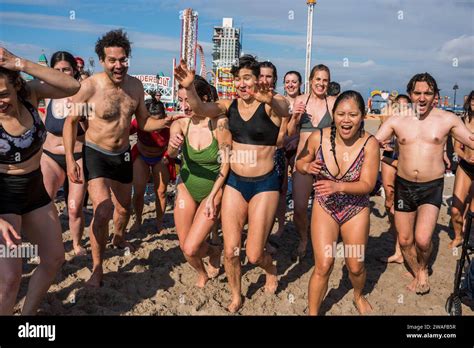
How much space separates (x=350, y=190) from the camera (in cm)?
348

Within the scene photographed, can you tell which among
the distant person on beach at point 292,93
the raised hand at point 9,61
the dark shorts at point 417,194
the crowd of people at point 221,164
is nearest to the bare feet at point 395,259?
the crowd of people at point 221,164

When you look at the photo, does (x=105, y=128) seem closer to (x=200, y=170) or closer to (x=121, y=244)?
(x=200, y=170)

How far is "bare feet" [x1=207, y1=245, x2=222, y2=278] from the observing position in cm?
479

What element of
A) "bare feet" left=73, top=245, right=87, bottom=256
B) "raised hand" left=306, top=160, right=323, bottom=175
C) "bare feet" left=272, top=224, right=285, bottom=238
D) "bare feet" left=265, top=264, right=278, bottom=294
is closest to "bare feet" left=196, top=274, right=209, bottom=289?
"bare feet" left=265, top=264, right=278, bottom=294

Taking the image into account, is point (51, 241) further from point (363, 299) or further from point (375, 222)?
point (375, 222)

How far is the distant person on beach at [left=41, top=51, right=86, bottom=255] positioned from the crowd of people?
0.05 ft

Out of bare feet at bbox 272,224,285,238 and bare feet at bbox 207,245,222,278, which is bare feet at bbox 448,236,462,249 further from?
bare feet at bbox 207,245,222,278

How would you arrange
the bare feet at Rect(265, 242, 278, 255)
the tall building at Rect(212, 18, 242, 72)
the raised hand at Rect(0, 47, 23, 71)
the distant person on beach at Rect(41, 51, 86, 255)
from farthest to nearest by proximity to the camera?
1. the tall building at Rect(212, 18, 242, 72)
2. the bare feet at Rect(265, 242, 278, 255)
3. the distant person on beach at Rect(41, 51, 86, 255)
4. the raised hand at Rect(0, 47, 23, 71)

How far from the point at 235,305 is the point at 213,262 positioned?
876mm

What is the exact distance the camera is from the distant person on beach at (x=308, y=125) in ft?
17.4

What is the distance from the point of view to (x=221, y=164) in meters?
4.25

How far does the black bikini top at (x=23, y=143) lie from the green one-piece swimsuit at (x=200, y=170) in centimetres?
156
